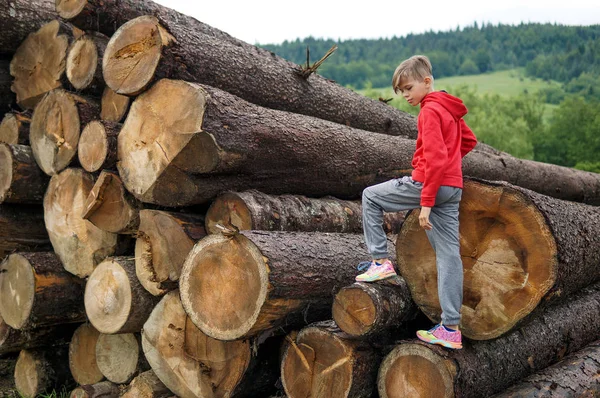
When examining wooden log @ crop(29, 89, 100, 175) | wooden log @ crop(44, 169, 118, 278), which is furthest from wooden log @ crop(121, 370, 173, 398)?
wooden log @ crop(29, 89, 100, 175)

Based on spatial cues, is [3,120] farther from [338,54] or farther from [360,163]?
[338,54]

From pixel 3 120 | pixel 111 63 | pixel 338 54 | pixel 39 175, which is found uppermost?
pixel 111 63

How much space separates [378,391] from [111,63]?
9.02 ft

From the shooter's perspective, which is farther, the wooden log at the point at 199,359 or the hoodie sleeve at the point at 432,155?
the wooden log at the point at 199,359

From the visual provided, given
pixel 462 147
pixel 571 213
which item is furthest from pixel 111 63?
pixel 571 213

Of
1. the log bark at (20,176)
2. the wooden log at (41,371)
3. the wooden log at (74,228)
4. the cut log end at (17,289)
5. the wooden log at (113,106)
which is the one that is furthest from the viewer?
the wooden log at (41,371)

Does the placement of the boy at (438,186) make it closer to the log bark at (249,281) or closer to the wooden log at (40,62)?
the log bark at (249,281)

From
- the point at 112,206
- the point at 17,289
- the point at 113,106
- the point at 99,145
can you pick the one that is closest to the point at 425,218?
the point at 112,206

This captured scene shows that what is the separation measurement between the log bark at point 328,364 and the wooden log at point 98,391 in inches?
68.2

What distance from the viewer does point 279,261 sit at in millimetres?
3084

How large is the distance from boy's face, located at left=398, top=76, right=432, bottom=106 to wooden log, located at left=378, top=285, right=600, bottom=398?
1.38 metres

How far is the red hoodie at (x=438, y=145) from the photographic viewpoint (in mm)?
2977

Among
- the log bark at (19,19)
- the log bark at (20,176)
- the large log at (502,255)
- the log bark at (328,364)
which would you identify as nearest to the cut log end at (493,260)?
the large log at (502,255)

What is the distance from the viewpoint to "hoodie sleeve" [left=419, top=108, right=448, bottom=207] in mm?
2969
